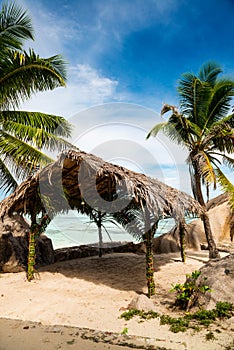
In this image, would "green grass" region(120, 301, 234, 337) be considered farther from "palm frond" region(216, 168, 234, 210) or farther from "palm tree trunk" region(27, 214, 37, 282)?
"palm frond" region(216, 168, 234, 210)

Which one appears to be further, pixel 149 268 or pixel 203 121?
pixel 203 121

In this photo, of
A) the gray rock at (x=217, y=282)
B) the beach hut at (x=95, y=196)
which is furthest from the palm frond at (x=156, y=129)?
the gray rock at (x=217, y=282)

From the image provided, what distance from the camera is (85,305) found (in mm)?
5703

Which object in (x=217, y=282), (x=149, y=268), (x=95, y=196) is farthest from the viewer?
(x=95, y=196)

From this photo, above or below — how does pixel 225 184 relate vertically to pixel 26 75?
below

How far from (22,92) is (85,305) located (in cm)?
617

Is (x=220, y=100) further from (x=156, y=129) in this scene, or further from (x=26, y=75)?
(x=26, y=75)

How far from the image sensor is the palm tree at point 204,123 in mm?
10086

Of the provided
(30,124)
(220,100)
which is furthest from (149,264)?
(220,100)

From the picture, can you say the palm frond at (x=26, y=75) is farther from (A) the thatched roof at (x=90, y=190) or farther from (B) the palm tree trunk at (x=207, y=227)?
(B) the palm tree trunk at (x=207, y=227)

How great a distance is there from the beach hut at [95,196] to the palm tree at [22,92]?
44.1 inches

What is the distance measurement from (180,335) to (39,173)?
4548 mm

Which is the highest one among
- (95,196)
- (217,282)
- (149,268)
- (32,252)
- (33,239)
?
(95,196)

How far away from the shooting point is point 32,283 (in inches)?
296
